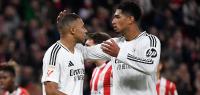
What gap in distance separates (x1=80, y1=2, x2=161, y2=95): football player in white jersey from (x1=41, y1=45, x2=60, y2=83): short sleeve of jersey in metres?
0.56

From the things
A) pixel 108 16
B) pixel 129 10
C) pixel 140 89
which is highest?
pixel 108 16

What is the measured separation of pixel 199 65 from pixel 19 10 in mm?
4583

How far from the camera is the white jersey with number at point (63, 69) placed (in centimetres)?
822

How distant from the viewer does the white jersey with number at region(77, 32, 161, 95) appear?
8.25 m

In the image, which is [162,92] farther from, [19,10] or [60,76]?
[19,10]

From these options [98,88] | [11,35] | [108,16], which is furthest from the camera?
[108,16]

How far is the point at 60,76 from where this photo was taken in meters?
8.29

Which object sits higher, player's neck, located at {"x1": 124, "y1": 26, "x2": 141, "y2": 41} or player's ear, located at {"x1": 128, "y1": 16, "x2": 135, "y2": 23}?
player's ear, located at {"x1": 128, "y1": 16, "x2": 135, "y2": 23}

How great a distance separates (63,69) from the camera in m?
8.30

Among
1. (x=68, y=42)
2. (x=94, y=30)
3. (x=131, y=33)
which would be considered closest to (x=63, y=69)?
(x=68, y=42)

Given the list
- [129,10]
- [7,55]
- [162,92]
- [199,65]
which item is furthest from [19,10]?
[129,10]

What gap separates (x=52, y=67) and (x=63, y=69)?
16cm

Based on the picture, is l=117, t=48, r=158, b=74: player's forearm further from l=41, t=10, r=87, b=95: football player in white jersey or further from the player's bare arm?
the player's bare arm

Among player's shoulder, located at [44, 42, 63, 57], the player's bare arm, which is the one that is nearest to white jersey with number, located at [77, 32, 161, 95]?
player's shoulder, located at [44, 42, 63, 57]
